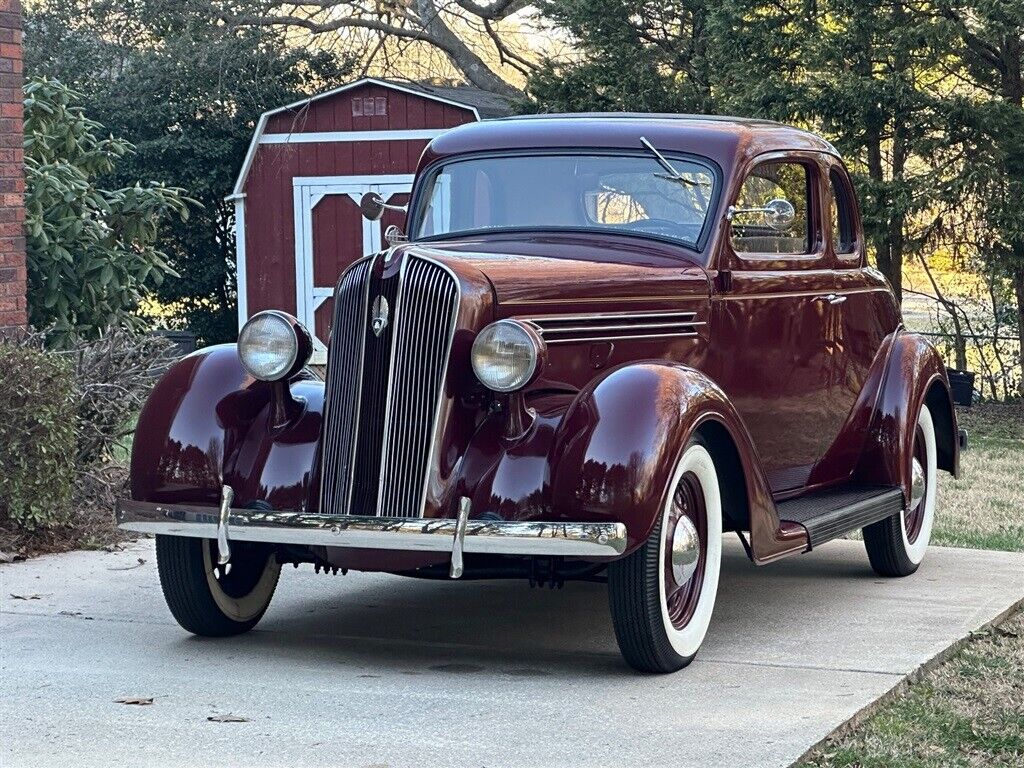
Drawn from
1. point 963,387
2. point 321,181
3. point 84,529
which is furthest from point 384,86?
point 84,529

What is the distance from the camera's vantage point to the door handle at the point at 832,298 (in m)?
6.53

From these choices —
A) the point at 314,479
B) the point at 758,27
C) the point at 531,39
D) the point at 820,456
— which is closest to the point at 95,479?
the point at 314,479

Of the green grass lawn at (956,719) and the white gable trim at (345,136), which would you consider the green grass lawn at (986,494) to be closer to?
the green grass lawn at (956,719)

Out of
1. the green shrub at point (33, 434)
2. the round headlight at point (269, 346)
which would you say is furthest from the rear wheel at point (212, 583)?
the green shrub at point (33, 434)

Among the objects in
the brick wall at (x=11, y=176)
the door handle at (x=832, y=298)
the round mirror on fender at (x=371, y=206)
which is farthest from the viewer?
the brick wall at (x=11, y=176)

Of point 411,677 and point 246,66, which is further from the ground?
point 246,66

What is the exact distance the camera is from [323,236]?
18.8m

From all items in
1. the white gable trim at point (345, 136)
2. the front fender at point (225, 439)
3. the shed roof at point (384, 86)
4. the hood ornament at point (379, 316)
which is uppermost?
the shed roof at point (384, 86)

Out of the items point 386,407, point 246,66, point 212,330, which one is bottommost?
point 212,330

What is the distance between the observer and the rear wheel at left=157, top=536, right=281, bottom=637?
536 cm

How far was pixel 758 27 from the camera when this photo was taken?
52.7 feet

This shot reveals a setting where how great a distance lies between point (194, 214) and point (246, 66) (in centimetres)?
208

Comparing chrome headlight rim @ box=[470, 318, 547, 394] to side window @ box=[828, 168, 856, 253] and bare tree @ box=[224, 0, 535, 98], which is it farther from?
bare tree @ box=[224, 0, 535, 98]

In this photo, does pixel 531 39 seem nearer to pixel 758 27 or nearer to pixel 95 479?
pixel 758 27
